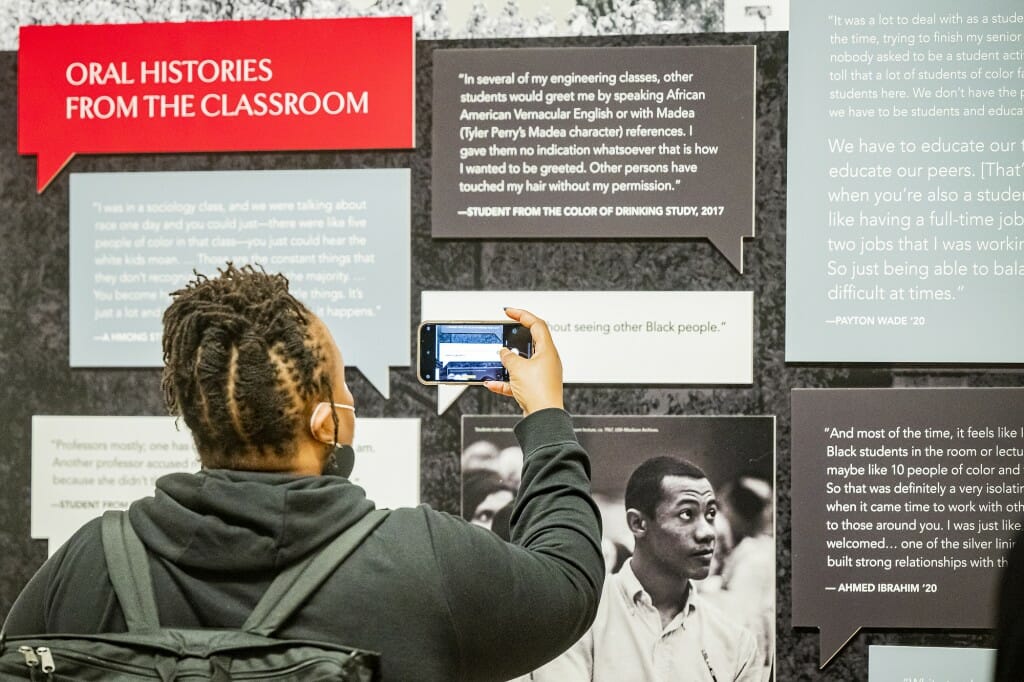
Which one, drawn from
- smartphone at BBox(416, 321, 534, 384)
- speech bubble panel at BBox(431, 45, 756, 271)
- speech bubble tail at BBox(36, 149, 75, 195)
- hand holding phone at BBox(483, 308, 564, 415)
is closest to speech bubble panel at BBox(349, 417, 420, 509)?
smartphone at BBox(416, 321, 534, 384)

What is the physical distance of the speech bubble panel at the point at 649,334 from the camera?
198 cm

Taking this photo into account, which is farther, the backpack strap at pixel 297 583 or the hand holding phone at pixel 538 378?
the hand holding phone at pixel 538 378

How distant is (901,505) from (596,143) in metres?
0.94

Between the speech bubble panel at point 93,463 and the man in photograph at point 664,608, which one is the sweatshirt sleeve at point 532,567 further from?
the speech bubble panel at point 93,463

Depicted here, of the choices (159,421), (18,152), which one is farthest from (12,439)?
(18,152)

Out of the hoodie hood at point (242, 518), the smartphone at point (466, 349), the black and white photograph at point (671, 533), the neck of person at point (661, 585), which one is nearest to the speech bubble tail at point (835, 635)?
the black and white photograph at point (671, 533)

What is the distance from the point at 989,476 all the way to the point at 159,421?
1.69m

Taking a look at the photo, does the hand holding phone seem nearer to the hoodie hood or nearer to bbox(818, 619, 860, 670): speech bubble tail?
the hoodie hood

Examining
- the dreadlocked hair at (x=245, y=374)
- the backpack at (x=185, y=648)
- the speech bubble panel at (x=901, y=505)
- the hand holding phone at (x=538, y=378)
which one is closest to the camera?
the backpack at (x=185, y=648)

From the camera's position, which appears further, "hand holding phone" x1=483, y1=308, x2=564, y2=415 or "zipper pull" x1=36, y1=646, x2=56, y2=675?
"hand holding phone" x1=483, y1=308, x2=564, y2=415

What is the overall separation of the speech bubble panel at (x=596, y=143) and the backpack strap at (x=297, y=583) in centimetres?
104

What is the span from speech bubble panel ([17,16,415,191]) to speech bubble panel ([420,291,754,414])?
0.48m

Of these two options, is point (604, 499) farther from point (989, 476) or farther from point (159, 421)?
point (159, 421)

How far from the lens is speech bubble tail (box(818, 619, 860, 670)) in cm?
195
